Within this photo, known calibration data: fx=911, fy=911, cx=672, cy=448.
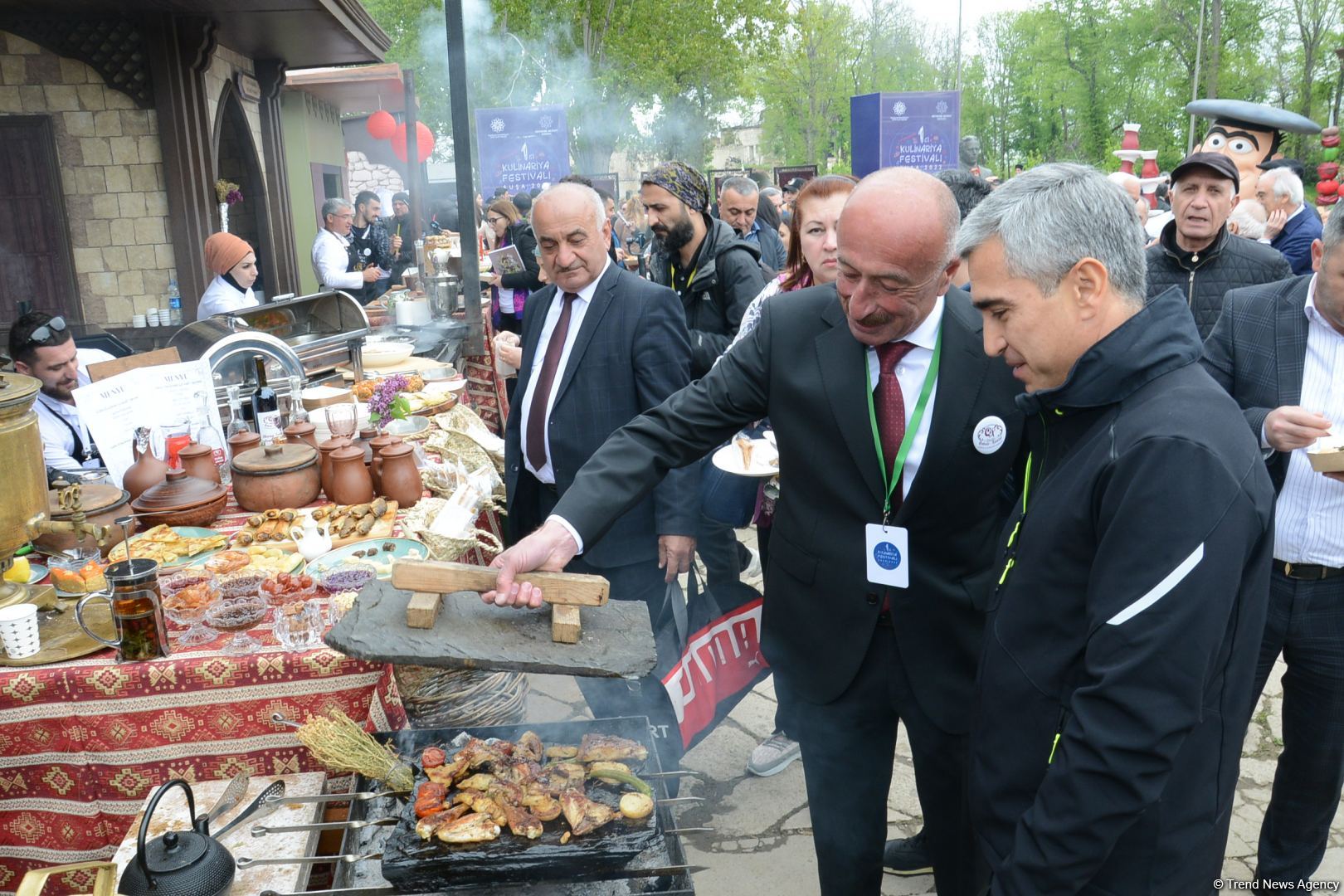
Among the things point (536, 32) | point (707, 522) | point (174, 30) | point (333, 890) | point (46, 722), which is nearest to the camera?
point (333, 890)

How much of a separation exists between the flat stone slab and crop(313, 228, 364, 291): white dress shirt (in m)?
9.63

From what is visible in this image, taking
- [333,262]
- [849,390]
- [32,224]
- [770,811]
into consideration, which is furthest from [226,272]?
[849,390]

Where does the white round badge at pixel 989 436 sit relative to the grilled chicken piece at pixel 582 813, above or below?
above

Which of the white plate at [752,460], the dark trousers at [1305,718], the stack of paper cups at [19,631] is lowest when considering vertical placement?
the dark trousers at [1305,718]

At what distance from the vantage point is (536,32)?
3114 cm

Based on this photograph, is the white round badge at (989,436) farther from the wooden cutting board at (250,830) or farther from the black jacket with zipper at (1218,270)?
the black jacket with zipper at (1218,270)

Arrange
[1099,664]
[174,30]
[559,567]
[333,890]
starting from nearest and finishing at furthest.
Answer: [1099,664]
[333,890]
[559,567]
[174,30]

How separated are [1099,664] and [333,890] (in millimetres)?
1595

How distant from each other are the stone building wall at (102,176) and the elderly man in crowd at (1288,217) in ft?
33.5

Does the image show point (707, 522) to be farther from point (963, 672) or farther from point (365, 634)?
point (365, 634)

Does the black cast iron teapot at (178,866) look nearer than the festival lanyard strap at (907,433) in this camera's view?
→ Yes

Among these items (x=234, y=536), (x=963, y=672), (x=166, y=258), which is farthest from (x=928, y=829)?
(x=166, y=258)

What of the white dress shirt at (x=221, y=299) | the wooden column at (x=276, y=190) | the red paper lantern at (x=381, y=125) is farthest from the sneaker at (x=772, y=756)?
the red paper lantern at (x=381, y=125)

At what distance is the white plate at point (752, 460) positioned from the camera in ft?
11.6
